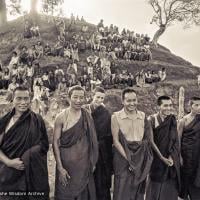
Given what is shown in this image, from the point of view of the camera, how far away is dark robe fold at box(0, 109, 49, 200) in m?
5.18

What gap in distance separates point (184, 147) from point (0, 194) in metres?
2.88

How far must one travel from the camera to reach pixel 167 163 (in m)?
6.11

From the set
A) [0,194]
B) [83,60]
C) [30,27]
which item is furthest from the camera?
[30,27]

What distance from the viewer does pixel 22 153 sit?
17.0 ft

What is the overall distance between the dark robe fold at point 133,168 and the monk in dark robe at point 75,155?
43 centimetres

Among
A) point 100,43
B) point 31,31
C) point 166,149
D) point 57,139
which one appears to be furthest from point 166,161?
point 31,31

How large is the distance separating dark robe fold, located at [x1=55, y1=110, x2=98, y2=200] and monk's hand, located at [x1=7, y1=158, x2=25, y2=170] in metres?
0.64

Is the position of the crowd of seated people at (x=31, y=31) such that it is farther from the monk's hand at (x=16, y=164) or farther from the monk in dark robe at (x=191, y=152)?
the monk's hand at (x=16, y=164)

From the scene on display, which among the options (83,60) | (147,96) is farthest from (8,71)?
(147,96)

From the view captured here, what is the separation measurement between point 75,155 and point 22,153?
752 mm

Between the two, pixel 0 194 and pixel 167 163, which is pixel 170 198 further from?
pixel 0 194

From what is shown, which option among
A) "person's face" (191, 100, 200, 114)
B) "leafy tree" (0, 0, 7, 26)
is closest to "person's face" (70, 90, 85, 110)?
"person's face" (191, 100, 200, 114)

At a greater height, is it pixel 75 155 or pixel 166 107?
pixel 166 107

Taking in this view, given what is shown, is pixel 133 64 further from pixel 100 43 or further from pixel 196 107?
pixel 196 107
